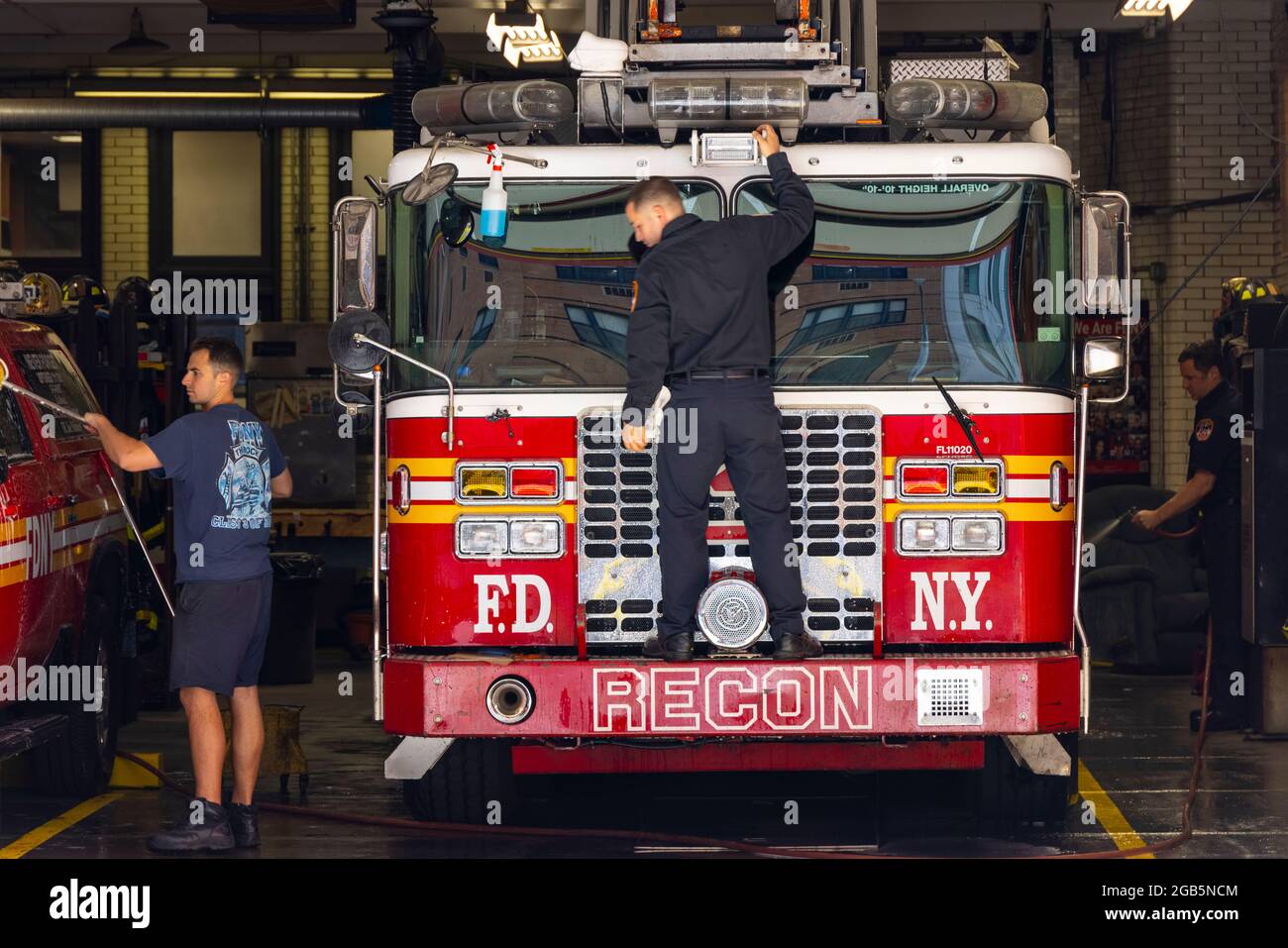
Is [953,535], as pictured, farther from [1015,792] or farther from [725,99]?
[725,99]

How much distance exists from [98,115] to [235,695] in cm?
965

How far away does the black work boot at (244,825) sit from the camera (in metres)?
8.07

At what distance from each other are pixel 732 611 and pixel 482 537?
3.32ft

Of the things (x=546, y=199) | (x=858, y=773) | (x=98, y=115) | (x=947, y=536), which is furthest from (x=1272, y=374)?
(x=98, y=115)

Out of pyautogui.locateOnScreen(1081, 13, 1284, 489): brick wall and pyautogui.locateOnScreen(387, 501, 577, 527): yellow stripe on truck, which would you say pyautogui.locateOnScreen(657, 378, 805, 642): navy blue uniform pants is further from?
pyautogui.locateOnScreen(1081, 13, 1284, 489): brick wall

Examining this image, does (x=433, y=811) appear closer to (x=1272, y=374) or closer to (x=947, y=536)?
(x=947, y=536)

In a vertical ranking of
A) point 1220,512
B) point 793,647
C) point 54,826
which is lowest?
point 54,826

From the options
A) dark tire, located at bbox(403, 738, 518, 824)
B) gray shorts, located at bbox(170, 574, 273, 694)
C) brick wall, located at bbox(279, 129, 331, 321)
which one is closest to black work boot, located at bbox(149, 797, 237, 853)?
gray shorts, located at bbox(170, 574, 273, 694)

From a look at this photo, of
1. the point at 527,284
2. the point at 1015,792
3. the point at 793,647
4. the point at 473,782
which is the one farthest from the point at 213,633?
the point at 1015,792

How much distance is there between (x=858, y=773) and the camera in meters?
10.1

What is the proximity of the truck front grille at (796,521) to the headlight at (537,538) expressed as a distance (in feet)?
0.33

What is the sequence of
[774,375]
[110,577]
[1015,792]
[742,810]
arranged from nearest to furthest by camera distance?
1. [774,375]
2. [1015,792]
3. [742,810]
4. [110,577]

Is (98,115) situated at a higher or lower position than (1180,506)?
higher

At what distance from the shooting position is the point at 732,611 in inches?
293
